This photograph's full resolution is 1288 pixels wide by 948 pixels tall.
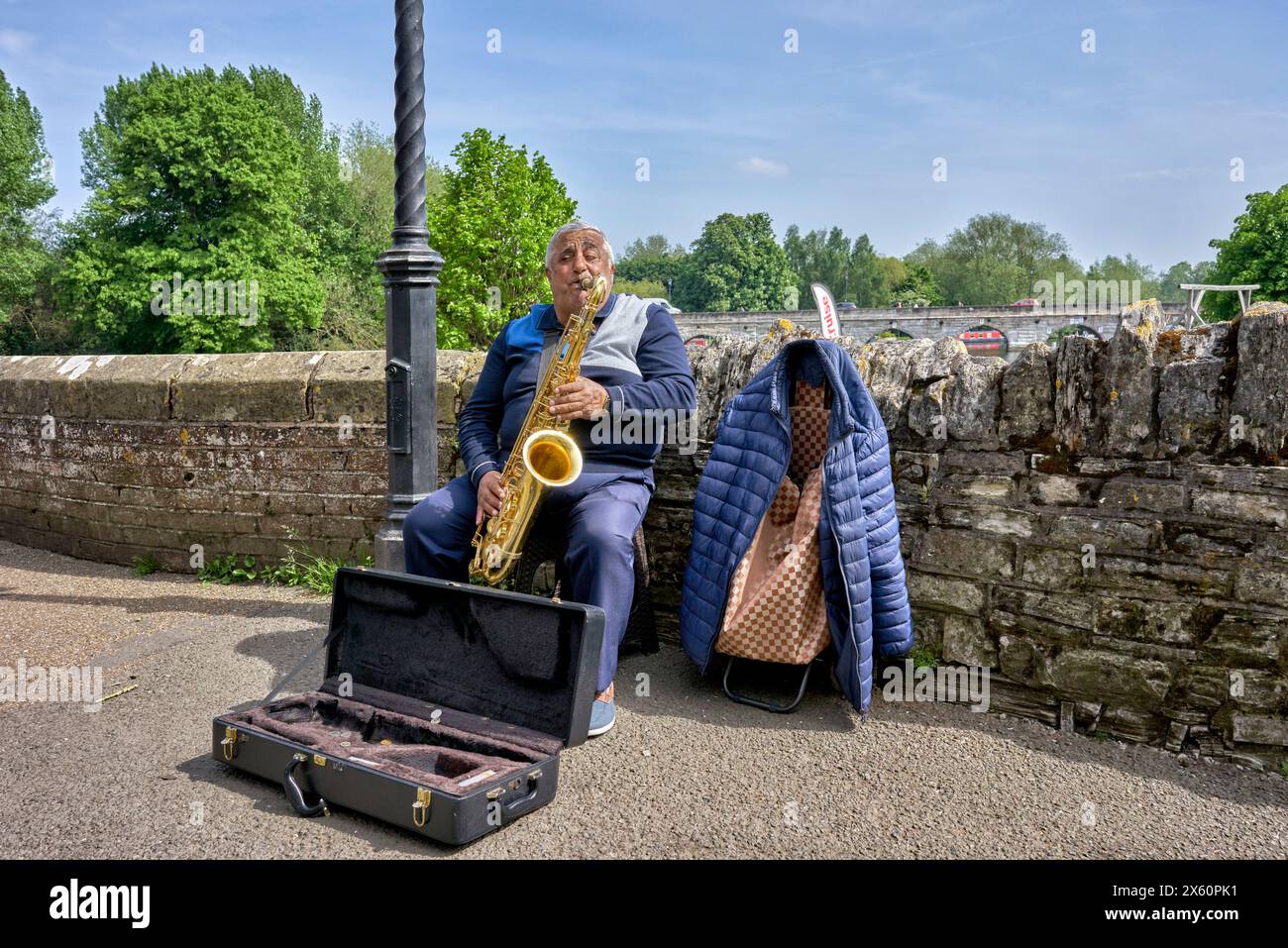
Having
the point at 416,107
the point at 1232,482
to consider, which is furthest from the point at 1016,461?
the point at 416,107

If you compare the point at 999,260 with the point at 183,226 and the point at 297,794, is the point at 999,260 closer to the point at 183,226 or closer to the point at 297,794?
the point at 183,226

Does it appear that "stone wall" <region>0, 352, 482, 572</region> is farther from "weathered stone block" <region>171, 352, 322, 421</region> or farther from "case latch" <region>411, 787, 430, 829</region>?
"case latch" <region>411, 787, 430, 829</region>

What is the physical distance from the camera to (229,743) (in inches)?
127

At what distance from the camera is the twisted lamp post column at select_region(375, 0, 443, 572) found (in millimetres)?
4352

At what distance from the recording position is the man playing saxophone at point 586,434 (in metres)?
3.69

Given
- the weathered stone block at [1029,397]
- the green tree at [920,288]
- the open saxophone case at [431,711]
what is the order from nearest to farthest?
the open saxophone case at [431,711]
the weathered stone block at [1029,397]
the green tree at [920,288]

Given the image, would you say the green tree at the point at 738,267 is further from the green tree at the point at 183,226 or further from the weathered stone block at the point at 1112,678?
the weathered stone block at the point at 1112,678

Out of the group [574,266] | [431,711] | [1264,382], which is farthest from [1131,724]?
[574,266]

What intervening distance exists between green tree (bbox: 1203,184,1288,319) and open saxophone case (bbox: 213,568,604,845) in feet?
164

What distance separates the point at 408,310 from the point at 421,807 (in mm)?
2500

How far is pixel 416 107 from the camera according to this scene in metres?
4.36

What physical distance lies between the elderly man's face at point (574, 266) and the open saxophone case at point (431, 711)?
1434 mm

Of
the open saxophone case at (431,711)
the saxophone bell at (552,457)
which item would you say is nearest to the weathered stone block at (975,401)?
the saxophone bell at (552,457)

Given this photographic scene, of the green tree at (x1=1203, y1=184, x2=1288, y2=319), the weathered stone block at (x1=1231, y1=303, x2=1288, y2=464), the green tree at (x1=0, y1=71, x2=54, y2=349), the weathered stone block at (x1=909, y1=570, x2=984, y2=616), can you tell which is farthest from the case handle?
the green tree at (x1=1203, y1=184, x2=1288, y2=319)
